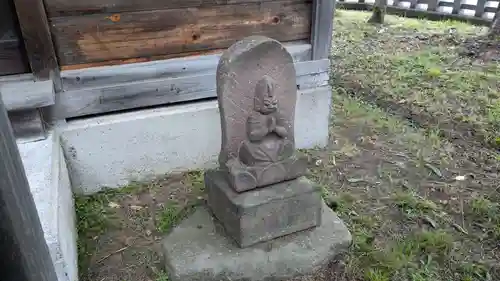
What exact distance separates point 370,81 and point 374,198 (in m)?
2.28

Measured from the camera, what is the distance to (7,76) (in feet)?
8.80

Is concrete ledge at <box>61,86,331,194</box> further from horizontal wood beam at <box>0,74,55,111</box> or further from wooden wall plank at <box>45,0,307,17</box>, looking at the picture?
wooden wall plank at <box>45,0,307,17</box>

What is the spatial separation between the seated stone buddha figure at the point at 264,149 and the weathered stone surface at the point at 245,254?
1.12 feet

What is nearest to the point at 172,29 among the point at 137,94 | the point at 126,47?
the point at 126,47

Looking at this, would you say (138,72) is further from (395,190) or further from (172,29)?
(395,190)

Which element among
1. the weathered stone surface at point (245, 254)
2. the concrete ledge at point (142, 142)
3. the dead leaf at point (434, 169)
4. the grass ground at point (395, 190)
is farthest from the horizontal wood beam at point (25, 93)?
the dead leaf at point (434, 169)

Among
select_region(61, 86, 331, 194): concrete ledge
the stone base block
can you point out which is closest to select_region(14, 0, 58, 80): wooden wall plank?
select_region(61, 86, 331, 194): concrete ledge

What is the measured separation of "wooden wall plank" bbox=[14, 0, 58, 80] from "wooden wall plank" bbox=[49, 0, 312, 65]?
8cm

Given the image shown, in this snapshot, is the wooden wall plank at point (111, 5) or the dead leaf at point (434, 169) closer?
the wooden wall plank at point (111, 5)

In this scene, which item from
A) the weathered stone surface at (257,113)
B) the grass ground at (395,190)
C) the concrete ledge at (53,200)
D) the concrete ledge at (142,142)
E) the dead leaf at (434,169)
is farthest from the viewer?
the dead leaf at (434,169)

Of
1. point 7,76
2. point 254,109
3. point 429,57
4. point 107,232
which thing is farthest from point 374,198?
point 429,57

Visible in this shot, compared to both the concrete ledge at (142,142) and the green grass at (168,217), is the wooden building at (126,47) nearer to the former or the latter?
the concrete ledge at (142,142)

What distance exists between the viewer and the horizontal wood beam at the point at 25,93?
2.54m

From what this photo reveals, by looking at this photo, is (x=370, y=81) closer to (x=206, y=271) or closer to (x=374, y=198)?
(x=374, y=198)
